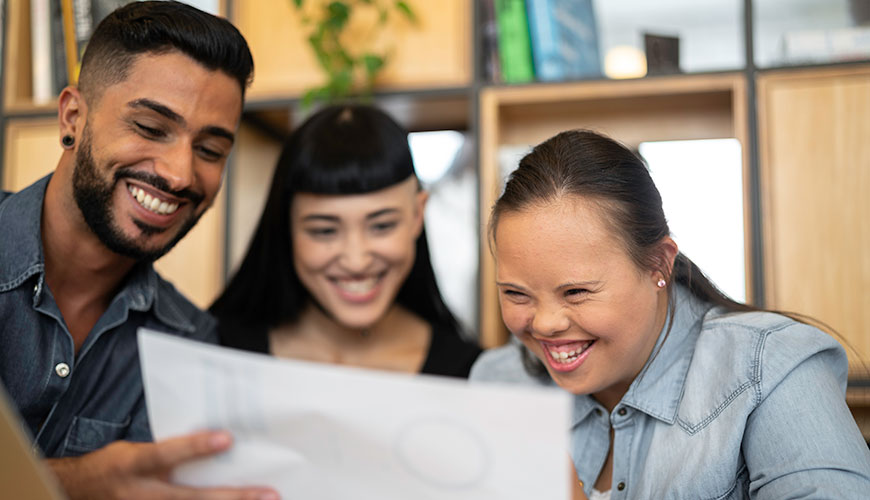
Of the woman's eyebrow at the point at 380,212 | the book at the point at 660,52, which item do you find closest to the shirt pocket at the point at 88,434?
the woman's eyebrow at the point at 380,212

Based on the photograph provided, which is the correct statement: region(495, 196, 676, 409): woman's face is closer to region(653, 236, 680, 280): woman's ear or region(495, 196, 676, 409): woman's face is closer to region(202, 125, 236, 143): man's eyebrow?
region(653, 236, 680, 280): woman's ear

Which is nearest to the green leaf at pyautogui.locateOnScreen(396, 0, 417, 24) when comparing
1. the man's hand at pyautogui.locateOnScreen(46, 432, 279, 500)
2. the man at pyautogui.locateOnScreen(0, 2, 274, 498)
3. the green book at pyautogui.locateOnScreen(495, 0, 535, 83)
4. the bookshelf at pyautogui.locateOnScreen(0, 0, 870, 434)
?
the bookshelf at pyautogui.locateOnScreen(0, 0, 870, 434)

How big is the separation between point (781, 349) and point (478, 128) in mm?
1221

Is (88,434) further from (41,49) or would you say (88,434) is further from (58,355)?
(41,49)

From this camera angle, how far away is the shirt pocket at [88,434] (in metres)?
1.25

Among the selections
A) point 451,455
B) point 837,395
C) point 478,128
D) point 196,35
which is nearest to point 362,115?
point 478,128

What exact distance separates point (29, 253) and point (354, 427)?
0.81 metres

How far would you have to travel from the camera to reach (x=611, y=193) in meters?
1.12

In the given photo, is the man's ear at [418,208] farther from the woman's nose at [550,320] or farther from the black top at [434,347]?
the woman's nose at [550,320]

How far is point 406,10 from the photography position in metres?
2.13

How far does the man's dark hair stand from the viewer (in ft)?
4.11

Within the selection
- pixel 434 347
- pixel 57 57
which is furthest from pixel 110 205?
pixel 57 57

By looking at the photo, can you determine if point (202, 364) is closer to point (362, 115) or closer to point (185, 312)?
point (185, 312)

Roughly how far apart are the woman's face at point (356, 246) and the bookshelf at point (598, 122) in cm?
29
